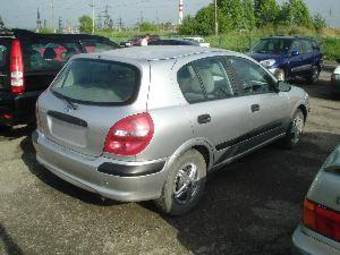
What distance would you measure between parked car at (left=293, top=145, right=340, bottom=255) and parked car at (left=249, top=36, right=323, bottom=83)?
11.1 meters

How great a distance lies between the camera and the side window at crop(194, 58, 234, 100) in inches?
195

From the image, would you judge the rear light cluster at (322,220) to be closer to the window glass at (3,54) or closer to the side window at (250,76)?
the side window at (250,76)

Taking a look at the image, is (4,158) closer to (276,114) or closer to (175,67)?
(175,67)

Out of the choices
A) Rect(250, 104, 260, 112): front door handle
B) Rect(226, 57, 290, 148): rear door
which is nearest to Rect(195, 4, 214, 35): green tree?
Rect(226, 57, 290, 148): rear door

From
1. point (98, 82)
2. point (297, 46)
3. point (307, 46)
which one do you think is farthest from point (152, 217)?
point (307, 46)

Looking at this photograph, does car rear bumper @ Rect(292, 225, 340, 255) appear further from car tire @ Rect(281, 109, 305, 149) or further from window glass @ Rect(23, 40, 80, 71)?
window glass @ Rect(23, 40, 80, 71)

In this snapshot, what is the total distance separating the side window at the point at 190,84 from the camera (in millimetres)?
Result: 4652

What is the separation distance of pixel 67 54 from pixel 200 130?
12.8 feet

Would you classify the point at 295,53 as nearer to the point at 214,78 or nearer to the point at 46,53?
the point at 46,53

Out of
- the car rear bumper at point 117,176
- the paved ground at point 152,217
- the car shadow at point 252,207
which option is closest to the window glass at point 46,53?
the paved ground at point 152,217

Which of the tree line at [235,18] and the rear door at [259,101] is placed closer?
the rear door at [259,101]

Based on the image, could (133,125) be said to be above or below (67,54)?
below

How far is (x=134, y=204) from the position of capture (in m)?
4.89

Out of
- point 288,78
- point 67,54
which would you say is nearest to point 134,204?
point 67,54
